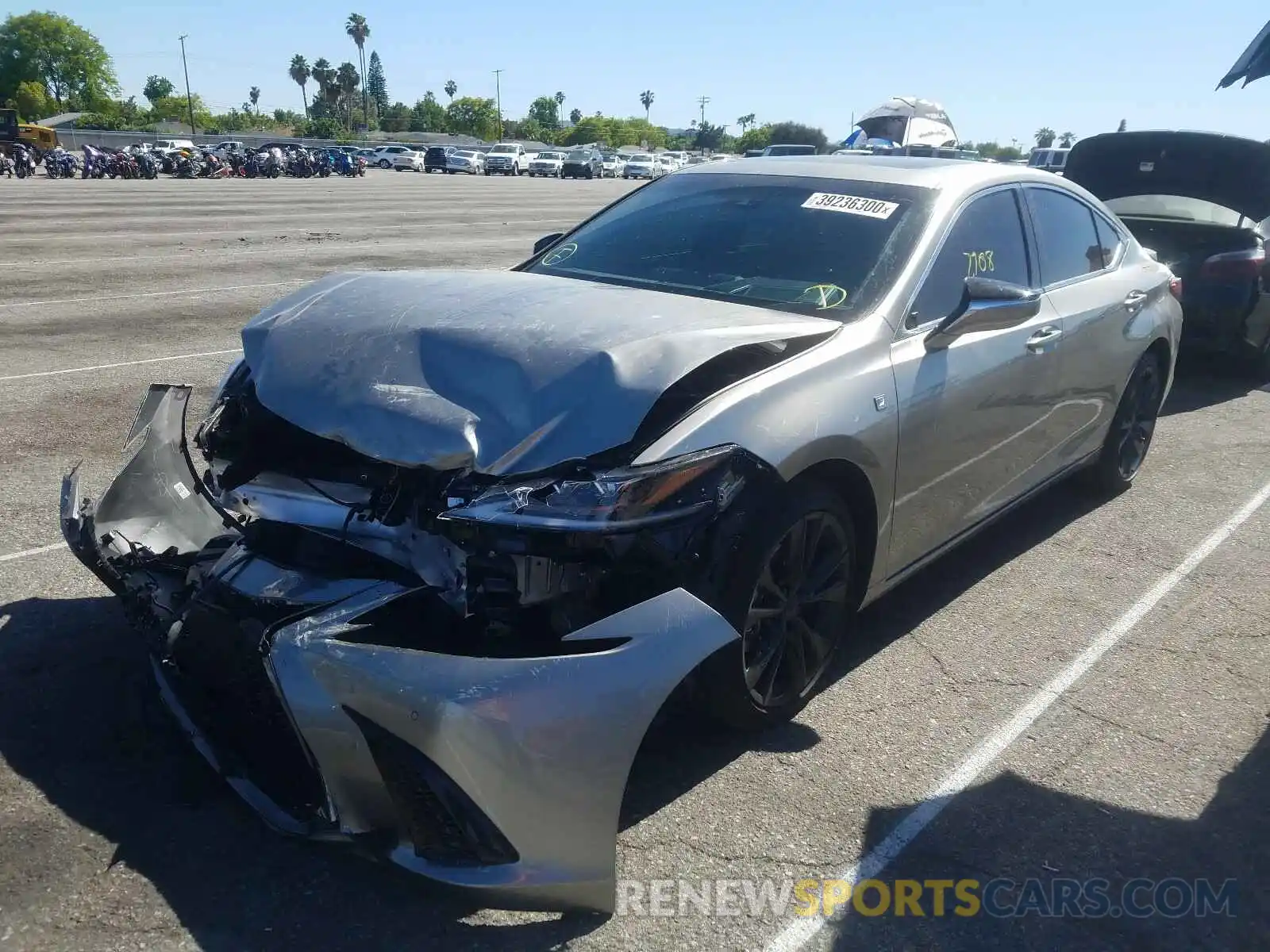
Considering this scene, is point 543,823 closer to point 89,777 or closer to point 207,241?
point 89,777

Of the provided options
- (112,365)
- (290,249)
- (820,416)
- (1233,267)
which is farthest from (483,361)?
(290,249)

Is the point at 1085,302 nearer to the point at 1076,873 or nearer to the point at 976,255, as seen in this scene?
the point at 976,255

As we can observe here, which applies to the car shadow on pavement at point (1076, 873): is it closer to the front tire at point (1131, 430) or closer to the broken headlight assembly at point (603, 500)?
the broken headlight assembly at point (603, 500)

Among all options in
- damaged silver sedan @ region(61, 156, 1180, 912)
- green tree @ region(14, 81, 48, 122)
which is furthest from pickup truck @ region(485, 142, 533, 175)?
green tree @ region(14, 81, 48, 122)

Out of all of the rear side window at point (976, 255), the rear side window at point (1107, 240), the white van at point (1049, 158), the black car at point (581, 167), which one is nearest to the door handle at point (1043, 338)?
the rear side window at point (976, 255)

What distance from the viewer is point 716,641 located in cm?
279

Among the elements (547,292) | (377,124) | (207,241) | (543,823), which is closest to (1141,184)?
(547,292)

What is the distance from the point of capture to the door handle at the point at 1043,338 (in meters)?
4.63

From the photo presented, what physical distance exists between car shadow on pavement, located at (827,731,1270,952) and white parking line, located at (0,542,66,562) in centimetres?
370

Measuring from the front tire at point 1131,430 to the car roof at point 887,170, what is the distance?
4.34 ft

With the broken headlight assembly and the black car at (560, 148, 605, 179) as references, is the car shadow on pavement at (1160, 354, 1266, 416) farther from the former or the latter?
the black car at (560, 148, 605, 179)

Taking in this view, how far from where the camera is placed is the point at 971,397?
421 centimetres

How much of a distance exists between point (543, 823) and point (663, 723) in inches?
45.3

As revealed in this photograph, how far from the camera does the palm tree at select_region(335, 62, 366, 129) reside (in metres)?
152
